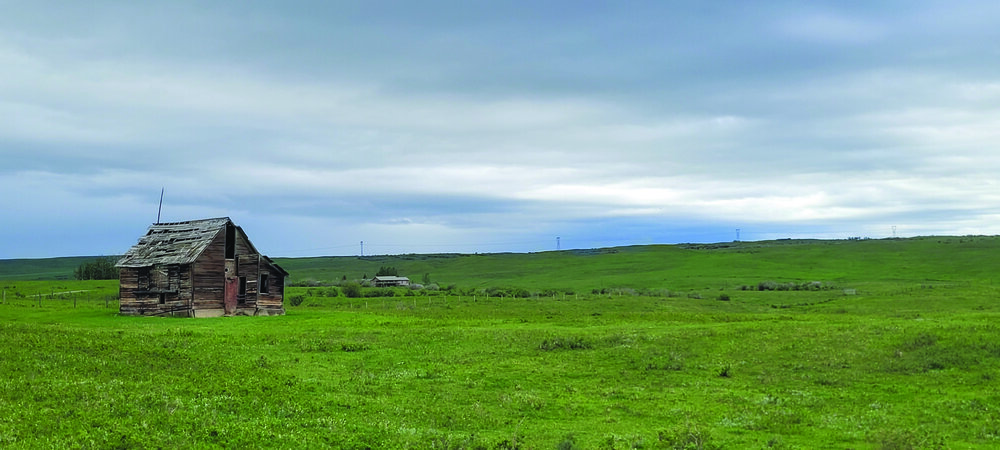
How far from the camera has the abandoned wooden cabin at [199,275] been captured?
58844 millimetres

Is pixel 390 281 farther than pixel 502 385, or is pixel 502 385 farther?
pixel 390 281

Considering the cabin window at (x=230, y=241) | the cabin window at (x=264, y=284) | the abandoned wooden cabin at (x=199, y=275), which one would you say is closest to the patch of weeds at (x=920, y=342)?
the abandoned wooden cabin at (x=199, y=275)

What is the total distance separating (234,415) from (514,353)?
51.9ft

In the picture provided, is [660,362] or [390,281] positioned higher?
[390,281]

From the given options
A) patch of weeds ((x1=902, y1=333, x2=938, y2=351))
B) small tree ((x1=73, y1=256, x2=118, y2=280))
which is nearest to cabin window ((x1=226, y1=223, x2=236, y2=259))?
patch of weeds ((x1=902, y1=333, x2=938, y2=351))

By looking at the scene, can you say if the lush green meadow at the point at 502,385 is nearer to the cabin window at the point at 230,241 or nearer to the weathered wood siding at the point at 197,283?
the weathered wood siding at the point at 197,283

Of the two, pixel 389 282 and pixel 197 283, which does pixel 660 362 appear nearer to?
pixel 197 283

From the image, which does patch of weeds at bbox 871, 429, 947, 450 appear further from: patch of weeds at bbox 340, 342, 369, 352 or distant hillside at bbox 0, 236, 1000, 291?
distant hillside at bbox 0, 236, 1000, 291

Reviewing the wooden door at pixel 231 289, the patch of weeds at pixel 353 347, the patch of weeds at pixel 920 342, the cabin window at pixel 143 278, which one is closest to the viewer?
the patch of weeds at pixel 920 342

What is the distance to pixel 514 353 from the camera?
32.5 m

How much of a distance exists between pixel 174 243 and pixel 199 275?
585 cm

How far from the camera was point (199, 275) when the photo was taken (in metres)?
59.0

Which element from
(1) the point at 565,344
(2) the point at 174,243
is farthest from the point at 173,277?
(1) the point at 565,344

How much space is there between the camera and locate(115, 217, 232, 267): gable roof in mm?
59656
